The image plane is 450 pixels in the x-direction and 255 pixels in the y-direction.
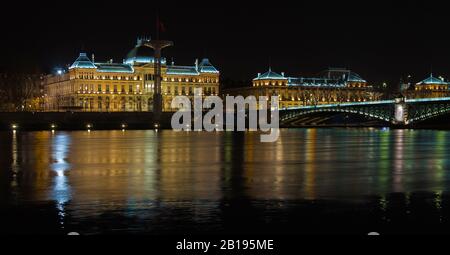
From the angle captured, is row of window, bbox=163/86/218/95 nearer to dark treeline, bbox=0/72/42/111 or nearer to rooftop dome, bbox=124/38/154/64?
rooftop dome, bbox=124/38/154/64

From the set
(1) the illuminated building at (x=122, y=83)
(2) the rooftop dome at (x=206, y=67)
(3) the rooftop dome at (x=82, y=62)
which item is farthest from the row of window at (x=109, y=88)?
(2) the rooftop dome at (x=206, y=67)

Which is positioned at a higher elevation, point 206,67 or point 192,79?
point 206,67

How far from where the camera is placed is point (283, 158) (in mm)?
40500

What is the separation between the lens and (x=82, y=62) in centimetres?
17262

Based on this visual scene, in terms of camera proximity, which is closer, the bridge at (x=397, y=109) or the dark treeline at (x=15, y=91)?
the bridge at (x=397, y=109)

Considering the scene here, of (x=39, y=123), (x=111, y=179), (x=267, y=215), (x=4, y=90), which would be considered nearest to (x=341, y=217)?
(x=267, y=215)

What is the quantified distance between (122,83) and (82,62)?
11193 mm

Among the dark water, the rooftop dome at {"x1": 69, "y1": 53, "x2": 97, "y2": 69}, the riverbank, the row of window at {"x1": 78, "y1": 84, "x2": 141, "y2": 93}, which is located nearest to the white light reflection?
the dark water

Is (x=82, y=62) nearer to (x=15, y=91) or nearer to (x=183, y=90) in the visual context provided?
(x=15, y=91)

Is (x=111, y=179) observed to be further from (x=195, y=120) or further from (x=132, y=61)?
(x=132, y=61)

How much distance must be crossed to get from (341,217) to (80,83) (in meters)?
157

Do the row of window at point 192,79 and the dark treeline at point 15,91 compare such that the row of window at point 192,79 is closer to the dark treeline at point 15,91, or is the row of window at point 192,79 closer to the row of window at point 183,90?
the row of window at point 183,90

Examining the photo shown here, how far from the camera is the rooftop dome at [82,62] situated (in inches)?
6747

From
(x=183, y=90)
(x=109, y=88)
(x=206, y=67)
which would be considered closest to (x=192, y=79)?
(x=183, y=90)
